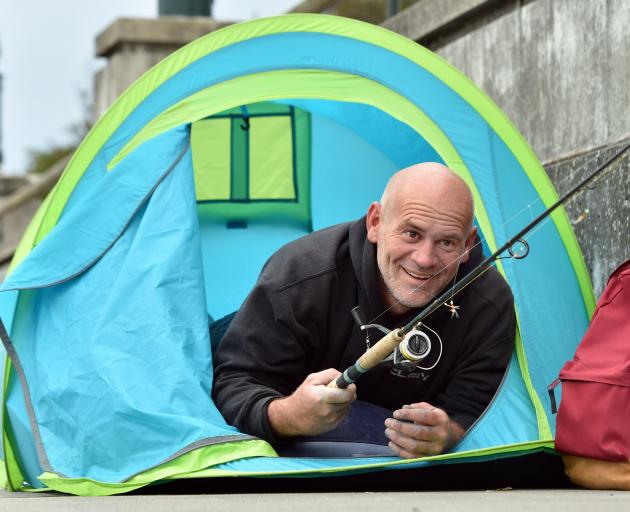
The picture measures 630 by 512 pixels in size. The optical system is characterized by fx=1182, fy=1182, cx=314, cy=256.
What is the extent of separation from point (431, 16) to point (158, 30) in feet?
7.84

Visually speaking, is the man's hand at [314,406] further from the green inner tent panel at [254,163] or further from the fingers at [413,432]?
the green inner tent panel at [254,163]

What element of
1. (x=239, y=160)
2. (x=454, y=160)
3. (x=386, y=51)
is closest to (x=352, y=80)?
(x=386, y=51)

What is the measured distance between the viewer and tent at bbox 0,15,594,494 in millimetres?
2877

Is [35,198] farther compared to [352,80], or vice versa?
[35,198]

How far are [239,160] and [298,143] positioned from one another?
232 millimetres

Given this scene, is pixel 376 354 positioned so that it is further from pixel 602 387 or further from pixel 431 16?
A: pixel 431 16

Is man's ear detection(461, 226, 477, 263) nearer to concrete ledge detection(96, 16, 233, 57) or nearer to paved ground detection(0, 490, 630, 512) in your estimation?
paved ground detection(0, 490, 630, 512)

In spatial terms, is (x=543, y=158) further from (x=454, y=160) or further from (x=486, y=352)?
(x=486, y=352)

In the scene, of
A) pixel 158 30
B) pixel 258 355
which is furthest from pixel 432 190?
pixel 158 30

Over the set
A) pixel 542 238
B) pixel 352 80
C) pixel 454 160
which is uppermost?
pixel 352 80

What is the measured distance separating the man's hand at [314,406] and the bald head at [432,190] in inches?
21.6

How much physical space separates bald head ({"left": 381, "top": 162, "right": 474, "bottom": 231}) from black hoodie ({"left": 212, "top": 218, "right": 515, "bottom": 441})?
0.14 meters

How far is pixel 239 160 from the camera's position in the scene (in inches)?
168

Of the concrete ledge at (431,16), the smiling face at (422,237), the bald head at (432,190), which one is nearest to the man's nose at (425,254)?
the smiling face at (422,237)
